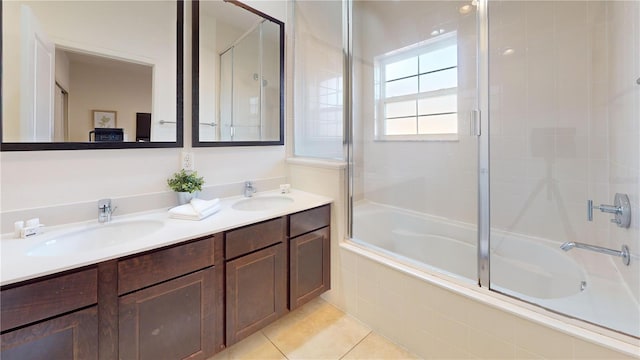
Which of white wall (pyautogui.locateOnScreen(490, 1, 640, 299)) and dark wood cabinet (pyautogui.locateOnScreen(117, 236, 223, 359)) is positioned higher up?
white wall (pyautogui.locateOnScreen(490, 1, 640, 299))

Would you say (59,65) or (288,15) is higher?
(288,15)

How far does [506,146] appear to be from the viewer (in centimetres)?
206

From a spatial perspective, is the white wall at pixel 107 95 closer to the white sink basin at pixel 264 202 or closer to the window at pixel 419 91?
the white sink basin at pixel 264 202

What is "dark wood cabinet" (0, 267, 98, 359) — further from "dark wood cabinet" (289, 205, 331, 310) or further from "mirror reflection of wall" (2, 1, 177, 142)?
"dark wood cabinet" (289, 205, 331, 310)

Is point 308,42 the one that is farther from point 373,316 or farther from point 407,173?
point 373,316

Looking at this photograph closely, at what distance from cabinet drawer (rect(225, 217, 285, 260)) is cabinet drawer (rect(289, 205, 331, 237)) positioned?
8 centimetres

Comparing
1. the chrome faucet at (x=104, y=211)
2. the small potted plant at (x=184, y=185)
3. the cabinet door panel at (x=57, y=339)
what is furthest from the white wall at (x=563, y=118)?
the chrome faucet at (x=104, y=211)

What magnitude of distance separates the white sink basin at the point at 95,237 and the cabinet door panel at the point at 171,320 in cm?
37

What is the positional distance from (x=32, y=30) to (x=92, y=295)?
1226 mm

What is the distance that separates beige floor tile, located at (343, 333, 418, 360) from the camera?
5.13 ft

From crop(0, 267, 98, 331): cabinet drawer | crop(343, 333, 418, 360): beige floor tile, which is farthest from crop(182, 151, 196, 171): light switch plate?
crop(343, 333, 418, 360): beige floor tile

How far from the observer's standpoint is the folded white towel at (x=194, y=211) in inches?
57.0

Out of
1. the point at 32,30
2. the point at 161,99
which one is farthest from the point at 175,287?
the point at 32,30

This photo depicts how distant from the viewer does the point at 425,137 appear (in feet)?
7.95
